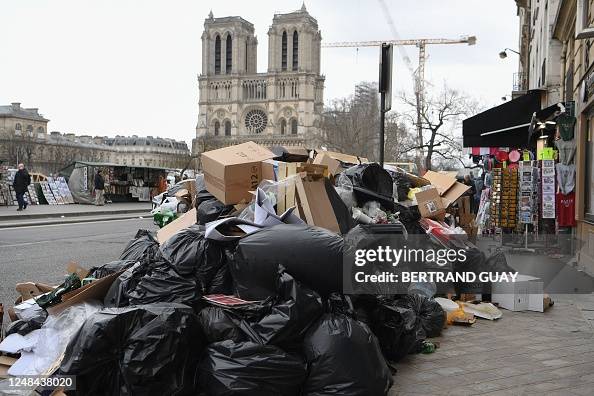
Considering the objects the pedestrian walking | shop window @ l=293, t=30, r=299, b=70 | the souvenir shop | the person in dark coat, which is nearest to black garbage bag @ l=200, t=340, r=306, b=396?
the souvenir shop

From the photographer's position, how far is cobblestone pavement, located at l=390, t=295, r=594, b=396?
12.6 ft

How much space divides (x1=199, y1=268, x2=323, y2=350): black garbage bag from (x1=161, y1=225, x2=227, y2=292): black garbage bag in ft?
1.47

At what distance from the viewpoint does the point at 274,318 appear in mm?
3492

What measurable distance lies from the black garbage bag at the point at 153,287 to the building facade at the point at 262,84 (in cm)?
11543

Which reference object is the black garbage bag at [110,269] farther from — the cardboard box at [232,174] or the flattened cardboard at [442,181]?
the flattened cardboard at [442,181]

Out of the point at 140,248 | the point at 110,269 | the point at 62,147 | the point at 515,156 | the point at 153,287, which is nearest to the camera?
the point at 153,287

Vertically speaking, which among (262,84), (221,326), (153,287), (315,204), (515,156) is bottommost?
(221,326)

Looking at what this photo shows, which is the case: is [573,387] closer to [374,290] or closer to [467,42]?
[374,290]

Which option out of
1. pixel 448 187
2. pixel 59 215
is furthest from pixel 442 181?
pixel 59 215

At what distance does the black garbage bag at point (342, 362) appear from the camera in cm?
338

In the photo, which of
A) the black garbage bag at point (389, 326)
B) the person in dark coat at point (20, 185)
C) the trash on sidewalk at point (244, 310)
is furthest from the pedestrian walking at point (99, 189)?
the black garbage bag at point (389, 326)

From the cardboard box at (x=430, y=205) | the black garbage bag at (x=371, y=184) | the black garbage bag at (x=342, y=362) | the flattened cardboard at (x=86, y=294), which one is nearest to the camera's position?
the black garbage bag at (x=342, y=362)

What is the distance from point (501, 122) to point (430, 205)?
687 centimetres

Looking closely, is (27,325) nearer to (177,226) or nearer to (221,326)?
(221,326)
